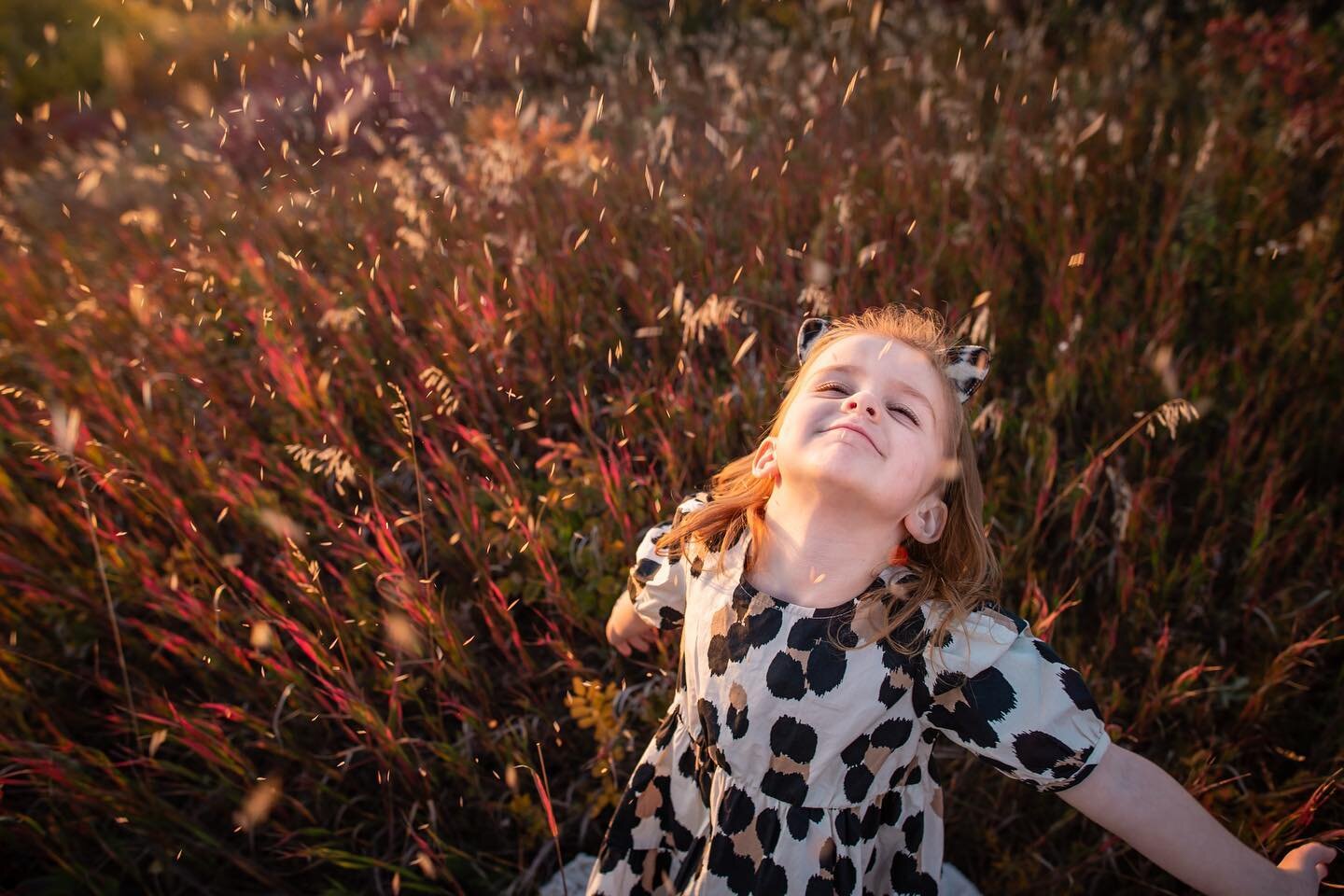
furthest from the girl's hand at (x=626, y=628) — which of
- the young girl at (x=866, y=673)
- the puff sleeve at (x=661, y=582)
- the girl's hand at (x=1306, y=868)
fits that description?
the girl's hand at (x=1306, y=868)

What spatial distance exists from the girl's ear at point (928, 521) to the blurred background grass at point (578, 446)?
1.65 feet

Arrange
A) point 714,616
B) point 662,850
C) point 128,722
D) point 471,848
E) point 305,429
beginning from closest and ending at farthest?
point 714,616, point 662,850, point 471,848, point 128,722, point 305,429

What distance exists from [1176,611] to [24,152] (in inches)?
398

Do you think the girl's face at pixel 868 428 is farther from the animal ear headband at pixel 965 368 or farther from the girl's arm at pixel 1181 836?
the girl's arm at pixel 1181 836

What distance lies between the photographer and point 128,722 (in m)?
1.76

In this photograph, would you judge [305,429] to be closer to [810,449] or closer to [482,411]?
[482,411]

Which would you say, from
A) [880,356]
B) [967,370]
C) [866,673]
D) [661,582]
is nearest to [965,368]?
[967,370]

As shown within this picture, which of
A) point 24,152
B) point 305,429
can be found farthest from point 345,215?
point 24,152

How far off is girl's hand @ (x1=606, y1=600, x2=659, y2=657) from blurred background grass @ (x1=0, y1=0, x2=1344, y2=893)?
0.42ft

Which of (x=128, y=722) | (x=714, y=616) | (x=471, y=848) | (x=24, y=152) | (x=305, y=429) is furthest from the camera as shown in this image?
(x=24, y=152)

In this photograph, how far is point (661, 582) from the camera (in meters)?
1.35

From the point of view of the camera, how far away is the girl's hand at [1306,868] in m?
0.99

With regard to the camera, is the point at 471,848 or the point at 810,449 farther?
the point at 471,848

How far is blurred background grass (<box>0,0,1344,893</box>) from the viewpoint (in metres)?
1.57
